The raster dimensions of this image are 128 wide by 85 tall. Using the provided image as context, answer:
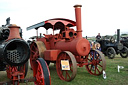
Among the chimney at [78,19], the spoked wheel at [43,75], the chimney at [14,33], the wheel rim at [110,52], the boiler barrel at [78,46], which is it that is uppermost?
the chimney at [78,19]

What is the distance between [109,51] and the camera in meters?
9.98

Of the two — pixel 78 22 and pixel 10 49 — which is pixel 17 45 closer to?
pixel 10 49

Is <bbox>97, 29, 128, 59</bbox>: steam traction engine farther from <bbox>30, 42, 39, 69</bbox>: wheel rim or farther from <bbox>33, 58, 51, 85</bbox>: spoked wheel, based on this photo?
<bbox>33, 58, 51, 85</bbox>: spoked wheel

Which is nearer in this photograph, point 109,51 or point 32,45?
point 32,45

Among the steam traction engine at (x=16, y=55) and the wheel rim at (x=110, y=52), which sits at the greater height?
the steam traction engine at (x=16, y=55)

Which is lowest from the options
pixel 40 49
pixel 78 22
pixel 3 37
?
pixel 40 49

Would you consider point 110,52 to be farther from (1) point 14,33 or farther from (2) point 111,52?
(1) point 14,33

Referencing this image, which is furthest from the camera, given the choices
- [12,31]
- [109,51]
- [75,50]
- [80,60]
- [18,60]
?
[109,51]

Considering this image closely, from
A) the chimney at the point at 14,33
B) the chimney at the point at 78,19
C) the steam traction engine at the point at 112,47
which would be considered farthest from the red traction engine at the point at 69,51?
the steam traction engine at the point at 112,47

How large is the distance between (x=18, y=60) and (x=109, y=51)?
8387 millimetres

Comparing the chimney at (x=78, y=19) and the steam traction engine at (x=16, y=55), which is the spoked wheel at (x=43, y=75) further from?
the chimney at (x=78, y=19)

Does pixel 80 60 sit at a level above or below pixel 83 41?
below

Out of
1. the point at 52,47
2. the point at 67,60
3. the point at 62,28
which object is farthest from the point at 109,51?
the point at 67,60

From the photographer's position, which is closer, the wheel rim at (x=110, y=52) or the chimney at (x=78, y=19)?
the chimney at (x=78, y=19)
